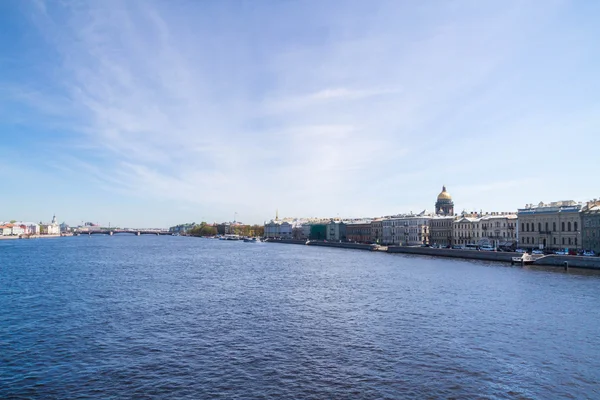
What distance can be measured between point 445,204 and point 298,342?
112522 millimetres

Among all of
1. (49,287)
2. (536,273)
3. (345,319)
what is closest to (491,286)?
(536,273)

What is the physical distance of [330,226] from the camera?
164750 mm

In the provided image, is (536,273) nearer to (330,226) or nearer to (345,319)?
(345,319)

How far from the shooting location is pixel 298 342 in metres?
20.4

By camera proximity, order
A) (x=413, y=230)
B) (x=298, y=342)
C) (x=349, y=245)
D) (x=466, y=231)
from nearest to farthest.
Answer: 1. (x=298, y=342)
2. (x=466, y=231)
3. (x=413, y=230)
4. (x=349, y=245)

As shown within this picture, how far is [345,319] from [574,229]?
5765 cm

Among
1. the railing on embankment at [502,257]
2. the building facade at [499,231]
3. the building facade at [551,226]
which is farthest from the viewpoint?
the building facade at [499,231]

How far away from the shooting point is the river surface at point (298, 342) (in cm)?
1527

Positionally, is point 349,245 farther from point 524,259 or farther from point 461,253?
point 524,259

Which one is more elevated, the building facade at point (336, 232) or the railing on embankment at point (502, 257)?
the building facade at point (336, 232)

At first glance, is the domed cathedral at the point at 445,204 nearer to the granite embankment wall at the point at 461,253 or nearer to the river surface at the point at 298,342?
the granite embankment wall at the point at 461,253

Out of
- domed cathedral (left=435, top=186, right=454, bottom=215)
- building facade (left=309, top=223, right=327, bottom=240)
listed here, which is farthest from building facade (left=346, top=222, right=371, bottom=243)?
domed cathedral (left=435, top=186, right=454, bottom=215)

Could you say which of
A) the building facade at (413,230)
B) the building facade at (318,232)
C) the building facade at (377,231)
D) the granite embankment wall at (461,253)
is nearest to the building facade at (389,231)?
the building facade at (413,230)

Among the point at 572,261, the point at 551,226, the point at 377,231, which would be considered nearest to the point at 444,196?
the point at 377,231
